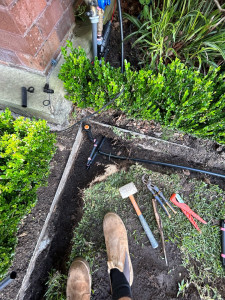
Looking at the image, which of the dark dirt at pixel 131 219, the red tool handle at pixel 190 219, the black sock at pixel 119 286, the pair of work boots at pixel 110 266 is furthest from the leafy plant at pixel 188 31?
the black sock at pixel 119 286

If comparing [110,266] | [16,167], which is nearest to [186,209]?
[110,266]

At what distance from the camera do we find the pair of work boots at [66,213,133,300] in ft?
6.46

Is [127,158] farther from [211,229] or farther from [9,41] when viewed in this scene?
[9,41]

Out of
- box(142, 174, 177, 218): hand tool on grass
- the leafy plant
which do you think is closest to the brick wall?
the leafy plant

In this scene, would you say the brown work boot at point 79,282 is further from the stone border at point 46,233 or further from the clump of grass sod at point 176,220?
the stone border at point 46,233

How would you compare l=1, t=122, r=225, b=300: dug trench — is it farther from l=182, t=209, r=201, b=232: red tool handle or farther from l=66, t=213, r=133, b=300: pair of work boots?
l=182, t=209, r=201, b=232: red tool handle

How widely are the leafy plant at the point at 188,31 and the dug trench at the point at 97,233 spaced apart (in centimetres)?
105

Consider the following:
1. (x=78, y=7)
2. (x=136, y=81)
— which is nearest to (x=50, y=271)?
(x=136, y=81)

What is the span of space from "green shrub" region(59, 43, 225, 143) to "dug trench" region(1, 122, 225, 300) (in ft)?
1.51

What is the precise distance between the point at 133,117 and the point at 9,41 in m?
1.49

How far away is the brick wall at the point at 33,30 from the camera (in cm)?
155

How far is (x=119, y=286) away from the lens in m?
1.90

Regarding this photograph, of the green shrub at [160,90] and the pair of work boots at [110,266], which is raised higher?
the green shrub at [160,90]

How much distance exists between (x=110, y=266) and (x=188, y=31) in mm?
2727
